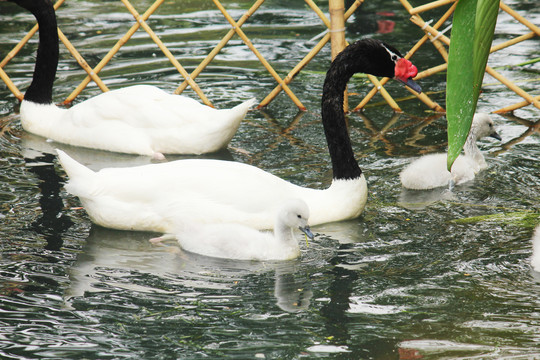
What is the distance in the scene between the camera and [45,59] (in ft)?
23.5

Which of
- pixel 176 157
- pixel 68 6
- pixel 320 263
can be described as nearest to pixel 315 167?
pixel 176 157

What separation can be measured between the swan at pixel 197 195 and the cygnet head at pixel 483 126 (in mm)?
1511

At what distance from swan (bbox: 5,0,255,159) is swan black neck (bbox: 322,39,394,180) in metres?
0.99

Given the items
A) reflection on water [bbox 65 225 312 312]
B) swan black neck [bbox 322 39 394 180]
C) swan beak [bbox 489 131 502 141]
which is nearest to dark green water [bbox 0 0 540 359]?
reflection on water [bbox 65 225 312 312]

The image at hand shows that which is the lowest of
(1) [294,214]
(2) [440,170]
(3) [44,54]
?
(2) [440,170]

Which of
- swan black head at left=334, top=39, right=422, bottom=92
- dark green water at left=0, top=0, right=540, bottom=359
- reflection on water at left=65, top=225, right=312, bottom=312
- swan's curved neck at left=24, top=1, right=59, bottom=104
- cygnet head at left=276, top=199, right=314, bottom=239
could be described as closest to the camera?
dark green water at left=0, top=0, right=540, bottom=359

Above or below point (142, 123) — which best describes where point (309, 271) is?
below

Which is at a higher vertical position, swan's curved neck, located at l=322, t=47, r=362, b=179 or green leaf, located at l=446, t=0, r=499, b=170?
green leaf, located at l=446, t=0, r=499, b=170

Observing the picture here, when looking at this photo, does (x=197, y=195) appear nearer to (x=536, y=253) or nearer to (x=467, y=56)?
(x=536, y=253)

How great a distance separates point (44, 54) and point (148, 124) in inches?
57.7

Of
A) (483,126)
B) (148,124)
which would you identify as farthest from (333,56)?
(148,124)

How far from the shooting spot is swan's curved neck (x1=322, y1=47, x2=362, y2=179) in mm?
5176

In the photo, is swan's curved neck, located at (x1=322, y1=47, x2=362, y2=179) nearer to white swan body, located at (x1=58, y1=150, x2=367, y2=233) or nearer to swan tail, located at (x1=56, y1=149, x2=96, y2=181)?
white swan body, located at (x1=58, y1=150, x2=367, y2=233)

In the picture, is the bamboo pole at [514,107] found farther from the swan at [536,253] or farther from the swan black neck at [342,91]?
the swan at [536,253]
